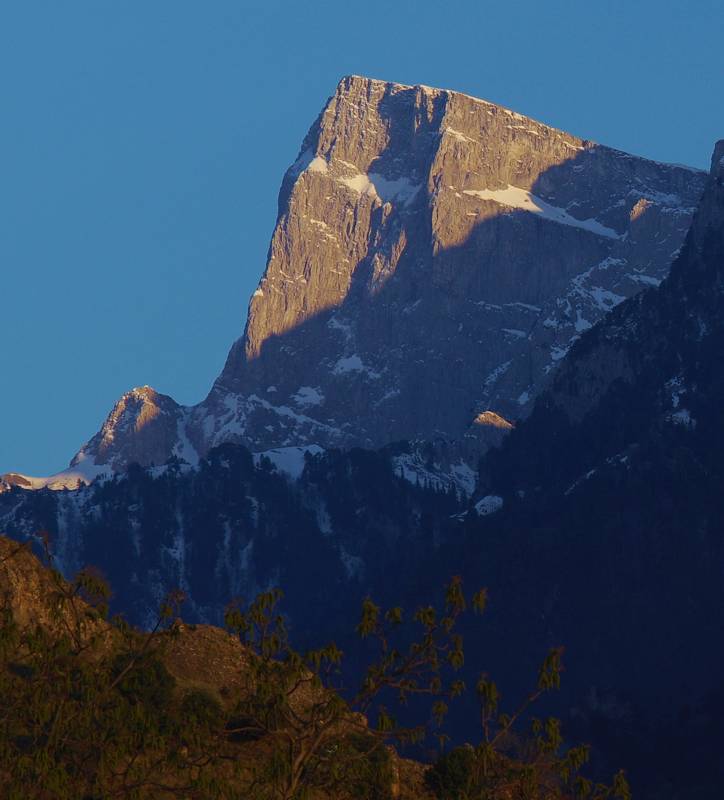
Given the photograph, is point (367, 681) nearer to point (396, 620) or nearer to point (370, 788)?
point (396, 620)

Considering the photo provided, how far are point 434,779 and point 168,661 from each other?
20.5m

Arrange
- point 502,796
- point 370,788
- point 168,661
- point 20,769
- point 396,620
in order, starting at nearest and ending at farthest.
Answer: point 20,769 < point 396,620 < point 370,788 < point 502,796 < point 168,661

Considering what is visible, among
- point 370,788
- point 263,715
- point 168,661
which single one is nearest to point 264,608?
point 263,715

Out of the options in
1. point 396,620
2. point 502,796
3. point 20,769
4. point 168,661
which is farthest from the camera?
point 168,661

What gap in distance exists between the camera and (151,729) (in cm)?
7412

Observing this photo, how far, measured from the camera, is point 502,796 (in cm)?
8812

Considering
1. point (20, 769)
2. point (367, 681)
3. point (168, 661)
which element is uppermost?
point (168, 661)

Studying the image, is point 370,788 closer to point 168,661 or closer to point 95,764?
point 95,764

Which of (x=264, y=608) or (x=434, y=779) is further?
(x=434, y=779)

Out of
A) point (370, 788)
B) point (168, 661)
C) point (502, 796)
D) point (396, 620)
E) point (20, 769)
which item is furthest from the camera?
point (168, 661)

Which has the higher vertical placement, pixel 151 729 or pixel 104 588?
pixel 104 588

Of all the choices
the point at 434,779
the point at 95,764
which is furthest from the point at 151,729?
the point at 434,779

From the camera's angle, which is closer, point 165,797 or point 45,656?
point 45,656

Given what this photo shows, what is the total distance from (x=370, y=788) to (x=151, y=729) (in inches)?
438
